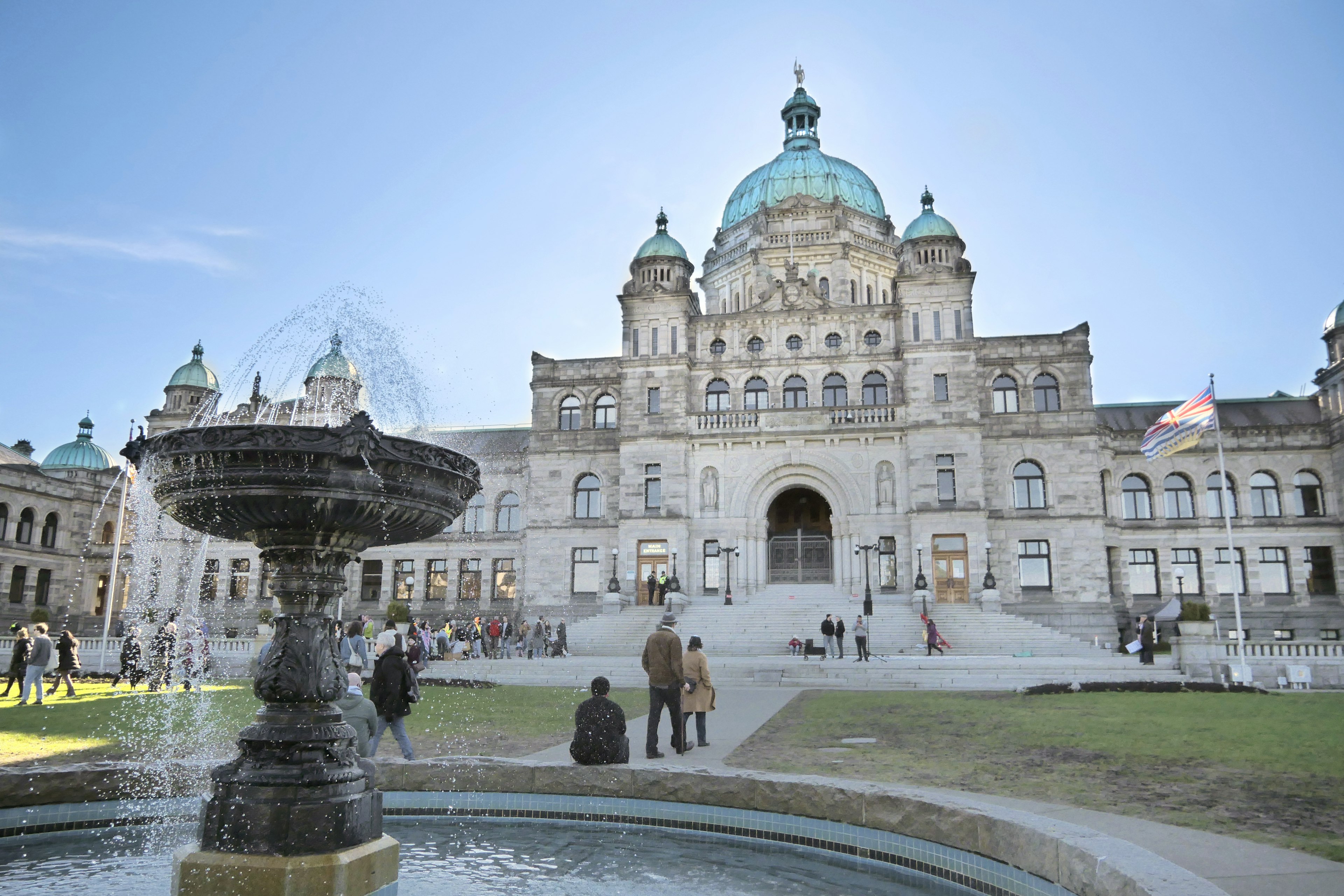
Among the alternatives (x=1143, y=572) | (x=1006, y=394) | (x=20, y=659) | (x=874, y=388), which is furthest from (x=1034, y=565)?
(x=20, y=659)

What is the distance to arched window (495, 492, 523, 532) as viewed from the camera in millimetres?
47969

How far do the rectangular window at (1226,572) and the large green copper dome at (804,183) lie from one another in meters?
23.9

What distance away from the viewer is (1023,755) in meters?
12.2

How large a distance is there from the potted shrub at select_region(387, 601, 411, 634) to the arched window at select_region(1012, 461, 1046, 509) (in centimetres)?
2746

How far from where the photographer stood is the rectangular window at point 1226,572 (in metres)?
42.6

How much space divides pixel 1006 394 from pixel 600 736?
3700cm

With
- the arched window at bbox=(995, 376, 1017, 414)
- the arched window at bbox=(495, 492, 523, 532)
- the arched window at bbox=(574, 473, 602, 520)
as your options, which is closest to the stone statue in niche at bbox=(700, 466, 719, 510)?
the arched window at bbox=(574, 473, 602, 520)

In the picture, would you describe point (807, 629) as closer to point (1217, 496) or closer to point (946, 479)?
point (946, 479)

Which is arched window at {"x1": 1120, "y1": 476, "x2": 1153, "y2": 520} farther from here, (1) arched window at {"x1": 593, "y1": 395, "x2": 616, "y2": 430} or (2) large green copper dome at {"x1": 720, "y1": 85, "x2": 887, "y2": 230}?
(1) arched window at {"x1": 593, "y1": 395, "x2": 616, "y2": 430}

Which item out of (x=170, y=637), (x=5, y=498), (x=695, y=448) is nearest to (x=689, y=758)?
(x=170, y=637)

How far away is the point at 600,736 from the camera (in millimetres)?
9266

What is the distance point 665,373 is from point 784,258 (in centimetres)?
1071

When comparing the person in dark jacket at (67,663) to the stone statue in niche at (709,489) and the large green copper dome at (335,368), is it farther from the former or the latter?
the stone statue in niche at (709,489)

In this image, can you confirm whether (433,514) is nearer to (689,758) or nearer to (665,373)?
(689,758)
